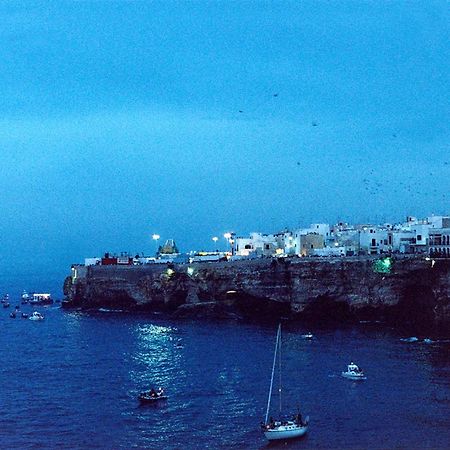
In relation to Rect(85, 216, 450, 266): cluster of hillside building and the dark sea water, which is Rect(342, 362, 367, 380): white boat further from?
Rect(85, 216, 450, 266): cluster of hillside building

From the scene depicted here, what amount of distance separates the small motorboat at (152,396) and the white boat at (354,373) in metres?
12.1

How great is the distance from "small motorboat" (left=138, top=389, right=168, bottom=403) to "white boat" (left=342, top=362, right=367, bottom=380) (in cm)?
1211

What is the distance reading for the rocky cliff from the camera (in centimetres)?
7538

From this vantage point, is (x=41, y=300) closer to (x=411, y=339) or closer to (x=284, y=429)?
(x=411, y=339)

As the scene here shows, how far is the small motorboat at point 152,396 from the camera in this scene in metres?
42.8

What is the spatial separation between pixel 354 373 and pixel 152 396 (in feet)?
44.1

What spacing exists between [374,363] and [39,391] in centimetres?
2278

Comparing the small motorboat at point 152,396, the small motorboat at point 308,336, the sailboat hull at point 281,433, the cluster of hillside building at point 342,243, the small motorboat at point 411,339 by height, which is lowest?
the sailboat hull at point 281,433

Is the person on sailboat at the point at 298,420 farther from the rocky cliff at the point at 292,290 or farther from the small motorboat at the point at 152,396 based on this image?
the rocky cliff at the point at 292,290

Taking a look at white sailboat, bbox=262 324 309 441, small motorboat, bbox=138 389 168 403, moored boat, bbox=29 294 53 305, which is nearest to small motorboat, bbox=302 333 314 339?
small motorboat, bbox=138 389 168 403

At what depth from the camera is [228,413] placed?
40.6 m

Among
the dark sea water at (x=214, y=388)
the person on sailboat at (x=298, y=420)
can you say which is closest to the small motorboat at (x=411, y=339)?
the dark sea water at (x=214, y=388)

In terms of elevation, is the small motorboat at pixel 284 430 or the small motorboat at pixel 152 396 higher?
the small motorboat at pixel 152 396

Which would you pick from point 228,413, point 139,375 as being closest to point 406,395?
point 228,413
